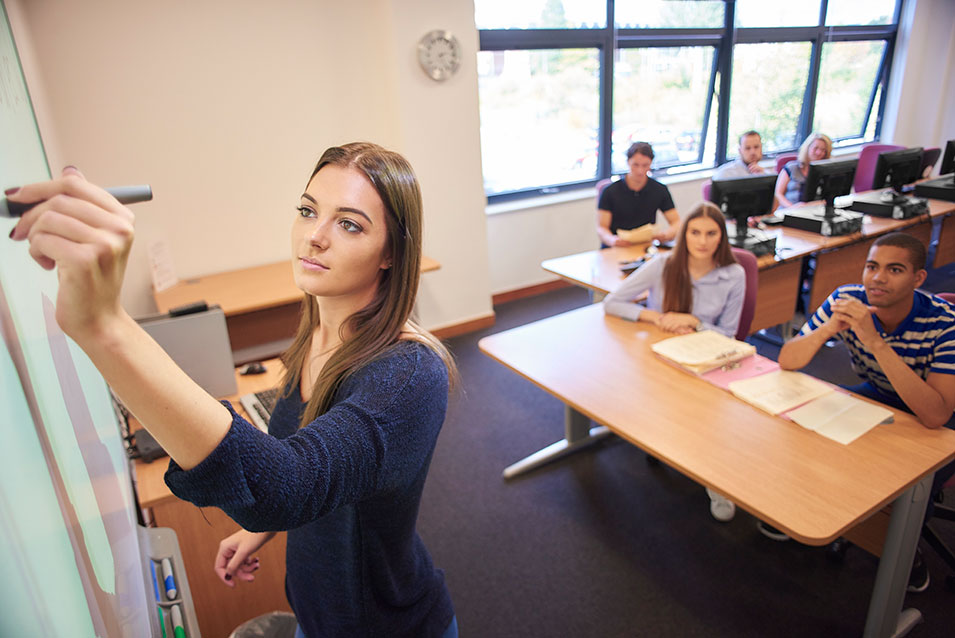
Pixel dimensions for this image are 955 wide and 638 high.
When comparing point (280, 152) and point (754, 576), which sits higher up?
point (280, 152)

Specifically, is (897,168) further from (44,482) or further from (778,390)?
(44,482)

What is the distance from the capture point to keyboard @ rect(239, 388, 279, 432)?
188 centimetres

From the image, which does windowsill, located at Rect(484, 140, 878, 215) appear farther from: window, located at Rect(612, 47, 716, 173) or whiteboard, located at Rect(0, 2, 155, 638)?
whiteboard, located at Rect(0, 2, 155, 638)

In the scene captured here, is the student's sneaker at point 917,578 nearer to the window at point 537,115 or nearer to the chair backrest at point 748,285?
the chair backrest at point 748,285

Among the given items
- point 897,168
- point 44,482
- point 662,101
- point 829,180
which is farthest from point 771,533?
point 662,101

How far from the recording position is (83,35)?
304 cm

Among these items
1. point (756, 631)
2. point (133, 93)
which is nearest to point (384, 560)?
point (756, 631)

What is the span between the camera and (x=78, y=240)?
40cm

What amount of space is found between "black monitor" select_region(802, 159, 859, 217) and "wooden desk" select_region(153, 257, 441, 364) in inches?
93.1

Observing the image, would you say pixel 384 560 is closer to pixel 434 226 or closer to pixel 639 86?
pixel 434 226

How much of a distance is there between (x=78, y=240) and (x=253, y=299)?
2.92m

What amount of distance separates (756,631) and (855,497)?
780 mm

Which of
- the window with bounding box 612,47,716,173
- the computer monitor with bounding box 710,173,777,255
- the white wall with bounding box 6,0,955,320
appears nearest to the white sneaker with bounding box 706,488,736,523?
the computer monitor with bounding box 710,173,777,255

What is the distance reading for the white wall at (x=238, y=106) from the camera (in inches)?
122
